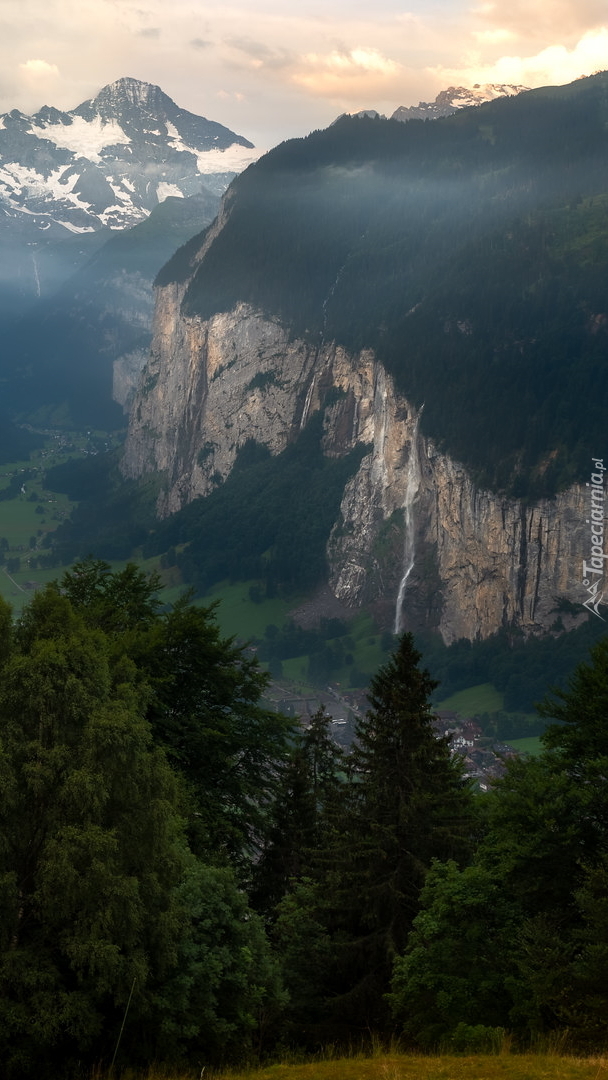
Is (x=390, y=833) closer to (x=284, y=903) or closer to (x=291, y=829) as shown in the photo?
(x=284, y=903)

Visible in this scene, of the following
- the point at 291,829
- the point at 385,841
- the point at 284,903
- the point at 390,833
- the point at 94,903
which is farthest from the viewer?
the point at 291,829

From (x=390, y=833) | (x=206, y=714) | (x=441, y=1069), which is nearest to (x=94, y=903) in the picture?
(x=441, y=1069)

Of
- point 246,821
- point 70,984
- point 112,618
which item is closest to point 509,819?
point 70,984

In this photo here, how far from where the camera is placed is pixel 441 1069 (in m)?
26.9

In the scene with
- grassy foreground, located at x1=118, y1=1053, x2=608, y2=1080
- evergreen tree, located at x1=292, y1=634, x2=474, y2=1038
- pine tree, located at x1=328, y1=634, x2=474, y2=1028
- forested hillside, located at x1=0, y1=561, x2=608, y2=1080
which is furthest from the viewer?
pine tree, located at x1=328, y1=634, x2=474, y2=1028

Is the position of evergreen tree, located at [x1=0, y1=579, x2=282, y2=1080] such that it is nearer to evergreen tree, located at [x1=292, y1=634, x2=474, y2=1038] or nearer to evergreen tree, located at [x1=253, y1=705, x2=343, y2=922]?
evergreen tree, located at [x1=292, y1=634, x2=474, y2=1038]

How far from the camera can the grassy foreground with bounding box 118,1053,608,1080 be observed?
26.2 meters

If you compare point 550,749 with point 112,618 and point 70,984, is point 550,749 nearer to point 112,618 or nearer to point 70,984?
point 70,984

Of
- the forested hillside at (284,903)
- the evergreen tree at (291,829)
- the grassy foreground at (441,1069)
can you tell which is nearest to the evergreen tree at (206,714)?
the evergreen tree at (291,829)

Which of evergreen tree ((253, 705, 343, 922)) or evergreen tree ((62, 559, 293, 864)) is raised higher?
evergreen tree ((62, 559, 293, 864))

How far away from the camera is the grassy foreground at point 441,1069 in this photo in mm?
26234

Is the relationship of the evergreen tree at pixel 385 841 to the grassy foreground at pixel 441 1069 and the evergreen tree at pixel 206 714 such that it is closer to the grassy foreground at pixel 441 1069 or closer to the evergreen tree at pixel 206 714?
the evergreen tree at pixel 206 714

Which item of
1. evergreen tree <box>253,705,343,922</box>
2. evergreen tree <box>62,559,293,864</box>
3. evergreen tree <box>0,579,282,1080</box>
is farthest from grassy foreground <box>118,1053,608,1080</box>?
evergreen tree <box>253,705,343,922</box>

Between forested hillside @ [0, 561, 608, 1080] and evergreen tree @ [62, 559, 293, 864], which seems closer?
forested hillside @ [0, 561, 608, 1080]
